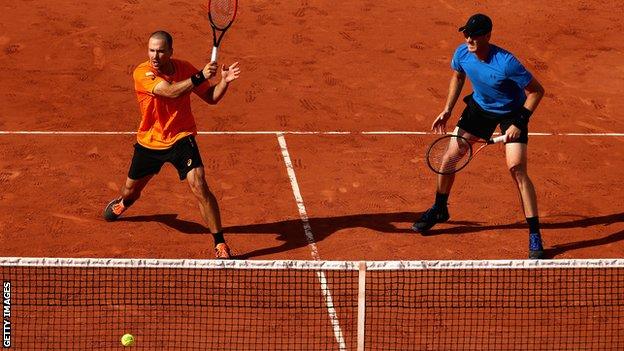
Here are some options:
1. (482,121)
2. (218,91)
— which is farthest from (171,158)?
(482,121)

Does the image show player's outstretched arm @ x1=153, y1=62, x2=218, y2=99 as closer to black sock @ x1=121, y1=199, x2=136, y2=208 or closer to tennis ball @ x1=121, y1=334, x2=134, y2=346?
A: black sock @ x1=121, y1=199, x2=136, y2=208

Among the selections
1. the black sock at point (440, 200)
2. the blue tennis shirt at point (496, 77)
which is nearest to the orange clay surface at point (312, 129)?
the black sock at point (440, 200)

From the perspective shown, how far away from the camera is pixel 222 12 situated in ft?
38.5

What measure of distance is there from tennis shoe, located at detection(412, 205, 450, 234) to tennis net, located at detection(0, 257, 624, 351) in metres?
1.02

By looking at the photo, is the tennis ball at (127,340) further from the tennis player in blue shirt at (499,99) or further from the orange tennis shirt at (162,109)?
the tennis player in blue shirt at (499,99)

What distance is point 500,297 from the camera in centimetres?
1068

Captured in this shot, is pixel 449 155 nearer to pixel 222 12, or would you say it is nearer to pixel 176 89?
pixel 222 12

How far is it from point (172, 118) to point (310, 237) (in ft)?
6.15

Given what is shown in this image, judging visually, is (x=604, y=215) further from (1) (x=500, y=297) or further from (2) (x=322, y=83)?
(2) (x=322, y=83)

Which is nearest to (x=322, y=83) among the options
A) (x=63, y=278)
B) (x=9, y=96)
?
(x=9, y=96)

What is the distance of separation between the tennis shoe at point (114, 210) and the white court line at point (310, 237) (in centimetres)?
185

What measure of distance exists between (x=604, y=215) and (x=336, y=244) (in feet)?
9.81

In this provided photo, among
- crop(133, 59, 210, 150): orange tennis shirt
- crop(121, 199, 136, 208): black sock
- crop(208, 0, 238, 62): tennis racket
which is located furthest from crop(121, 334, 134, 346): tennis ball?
crop(208, 0, 238, 62): tennis racket

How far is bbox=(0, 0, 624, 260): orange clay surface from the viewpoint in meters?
12.0
